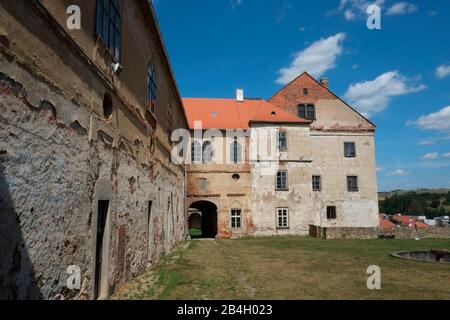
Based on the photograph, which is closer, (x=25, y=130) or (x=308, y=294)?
(x=25, y=130)

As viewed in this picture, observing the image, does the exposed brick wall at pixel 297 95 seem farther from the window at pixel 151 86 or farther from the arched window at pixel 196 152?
the window at pixel 151 86

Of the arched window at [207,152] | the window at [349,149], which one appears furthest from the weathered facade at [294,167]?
the arched window at [207,152]

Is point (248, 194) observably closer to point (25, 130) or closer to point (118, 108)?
point (118, 108)

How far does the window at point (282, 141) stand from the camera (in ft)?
93.0

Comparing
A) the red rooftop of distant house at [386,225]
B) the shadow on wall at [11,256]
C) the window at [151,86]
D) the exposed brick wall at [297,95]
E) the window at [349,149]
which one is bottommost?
the red rooftop of distant house at [386,225]

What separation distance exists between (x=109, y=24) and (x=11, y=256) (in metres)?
5.22

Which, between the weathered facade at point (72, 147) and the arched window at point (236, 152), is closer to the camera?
the weathered facade at point (72, 147)

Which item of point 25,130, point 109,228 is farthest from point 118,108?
point 25,130

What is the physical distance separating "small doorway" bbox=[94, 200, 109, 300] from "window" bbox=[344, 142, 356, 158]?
25.7 metres

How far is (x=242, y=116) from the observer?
3052 centimetres

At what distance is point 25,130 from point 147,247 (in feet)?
25.2

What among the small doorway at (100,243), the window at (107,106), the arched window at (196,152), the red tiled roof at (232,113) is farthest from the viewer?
the red tiled roof at (232,113)

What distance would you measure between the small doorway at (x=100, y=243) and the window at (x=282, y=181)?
21.5m

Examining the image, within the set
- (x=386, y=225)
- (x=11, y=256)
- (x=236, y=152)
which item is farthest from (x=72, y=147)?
(x=386, y=225)
